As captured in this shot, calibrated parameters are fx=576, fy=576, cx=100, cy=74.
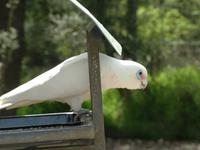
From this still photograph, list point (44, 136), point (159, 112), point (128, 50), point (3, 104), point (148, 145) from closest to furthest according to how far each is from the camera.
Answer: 1. point (44, 136)
2. point (3, 104)
3. point (128, 50)
4. point (148, 145)
5. point (159, 112)

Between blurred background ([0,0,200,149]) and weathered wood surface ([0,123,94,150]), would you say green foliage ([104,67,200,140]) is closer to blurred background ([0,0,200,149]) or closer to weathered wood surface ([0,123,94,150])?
blurred background ([0,0,200,149])

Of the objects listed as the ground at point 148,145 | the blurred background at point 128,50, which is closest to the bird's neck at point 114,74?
the blurred background at point 128,50

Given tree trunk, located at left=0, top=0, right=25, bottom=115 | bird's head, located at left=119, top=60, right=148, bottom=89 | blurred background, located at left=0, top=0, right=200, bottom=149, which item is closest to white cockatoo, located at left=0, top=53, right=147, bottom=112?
bird's head, located at left=119, top=60, right=148, bottom=89

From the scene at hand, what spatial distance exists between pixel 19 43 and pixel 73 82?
22.8 ft

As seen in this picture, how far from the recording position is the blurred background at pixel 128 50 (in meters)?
8.59

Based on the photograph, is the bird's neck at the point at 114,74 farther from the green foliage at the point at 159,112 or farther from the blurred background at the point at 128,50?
the green foliage at the point at 159,112

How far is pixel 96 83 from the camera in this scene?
6.31ft

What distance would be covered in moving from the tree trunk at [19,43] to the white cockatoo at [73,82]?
624 cm

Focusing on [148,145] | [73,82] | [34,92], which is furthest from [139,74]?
[148,145]

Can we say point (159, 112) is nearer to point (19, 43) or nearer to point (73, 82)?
point (19, 43)

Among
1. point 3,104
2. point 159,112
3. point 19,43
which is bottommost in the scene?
point 159,112

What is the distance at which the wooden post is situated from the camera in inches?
74.2

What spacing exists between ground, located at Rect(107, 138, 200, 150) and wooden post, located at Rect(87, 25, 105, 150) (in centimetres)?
715

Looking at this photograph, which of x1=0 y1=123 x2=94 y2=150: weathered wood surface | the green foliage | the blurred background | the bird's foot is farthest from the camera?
the green foliage
